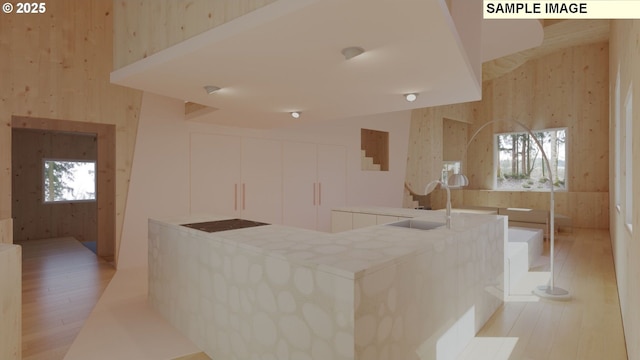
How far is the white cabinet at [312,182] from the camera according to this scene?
658cm

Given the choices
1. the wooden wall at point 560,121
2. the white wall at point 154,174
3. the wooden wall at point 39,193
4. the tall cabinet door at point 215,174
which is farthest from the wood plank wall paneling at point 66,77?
the wooden wall at point 560,121

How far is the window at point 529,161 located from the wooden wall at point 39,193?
1076 cm

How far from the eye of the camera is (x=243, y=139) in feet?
19.3

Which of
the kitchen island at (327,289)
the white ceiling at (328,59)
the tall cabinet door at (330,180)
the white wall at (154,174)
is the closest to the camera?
the kitchen island at (327,289)

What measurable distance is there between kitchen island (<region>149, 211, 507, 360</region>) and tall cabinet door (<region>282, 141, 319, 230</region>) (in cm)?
347

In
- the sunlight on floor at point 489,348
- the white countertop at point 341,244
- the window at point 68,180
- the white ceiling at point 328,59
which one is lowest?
the sunlight on floor at point 489,348

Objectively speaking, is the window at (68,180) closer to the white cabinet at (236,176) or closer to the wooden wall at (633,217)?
the white cabinet at (236,176)

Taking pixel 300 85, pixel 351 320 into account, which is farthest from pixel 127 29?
pixel 351 320

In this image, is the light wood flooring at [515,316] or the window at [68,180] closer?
the light wood flooring at [515,316]

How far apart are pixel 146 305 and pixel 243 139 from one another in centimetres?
312

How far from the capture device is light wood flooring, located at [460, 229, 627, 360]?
2.51 meters

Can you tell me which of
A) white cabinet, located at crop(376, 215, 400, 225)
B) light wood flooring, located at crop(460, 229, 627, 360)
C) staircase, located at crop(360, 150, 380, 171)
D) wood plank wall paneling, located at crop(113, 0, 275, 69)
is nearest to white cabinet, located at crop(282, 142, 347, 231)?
staircase, located at crop(360, 150, 380, 171)

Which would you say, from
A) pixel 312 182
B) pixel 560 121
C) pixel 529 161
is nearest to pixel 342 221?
pixel 312 182

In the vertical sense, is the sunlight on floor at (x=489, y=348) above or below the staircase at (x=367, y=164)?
below
